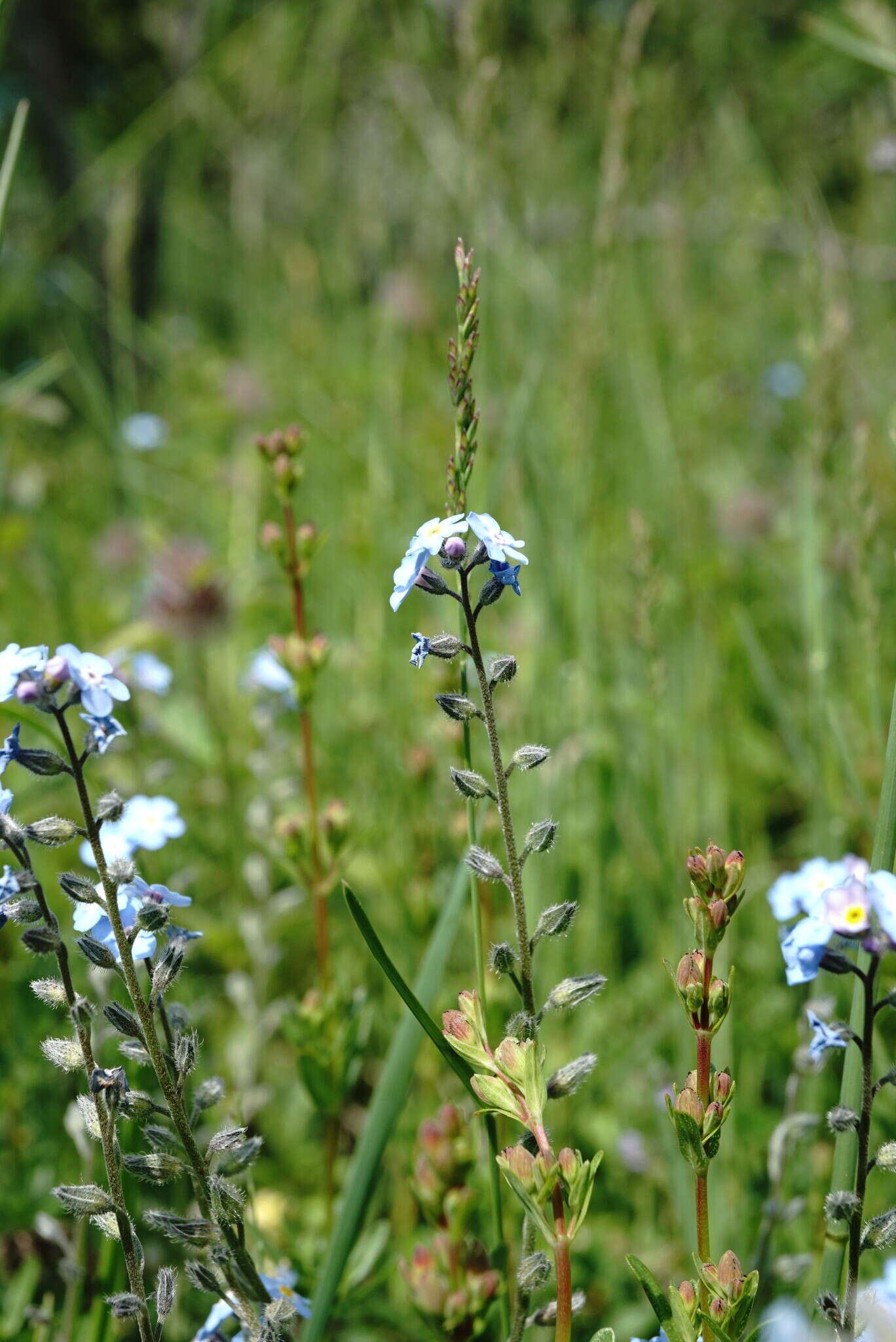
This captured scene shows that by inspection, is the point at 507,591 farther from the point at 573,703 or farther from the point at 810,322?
the point at 810,322

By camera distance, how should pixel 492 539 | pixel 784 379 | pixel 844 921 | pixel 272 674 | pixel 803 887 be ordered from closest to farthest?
pixel 844 921 < pixel 492 539 < pixel 803 887 < pixel 272 674 < pixel 784 379

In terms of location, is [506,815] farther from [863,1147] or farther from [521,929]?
[863,1147]

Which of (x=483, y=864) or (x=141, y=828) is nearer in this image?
(x=483, y=864)

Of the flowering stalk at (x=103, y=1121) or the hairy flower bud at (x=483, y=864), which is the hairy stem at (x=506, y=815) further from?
the flowering stalk at (x=103, y=1121)

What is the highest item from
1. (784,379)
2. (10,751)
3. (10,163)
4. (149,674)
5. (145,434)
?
(784,379)

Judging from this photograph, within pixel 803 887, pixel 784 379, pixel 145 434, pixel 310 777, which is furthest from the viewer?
pixel 784 379

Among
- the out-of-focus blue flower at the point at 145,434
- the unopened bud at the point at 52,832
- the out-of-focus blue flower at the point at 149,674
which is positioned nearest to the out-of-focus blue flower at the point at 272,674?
the out-of-focus blue flower at the point at 149,674

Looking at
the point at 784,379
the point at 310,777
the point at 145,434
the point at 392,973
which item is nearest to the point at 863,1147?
the point at 392,973

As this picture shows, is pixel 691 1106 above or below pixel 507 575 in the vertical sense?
below
